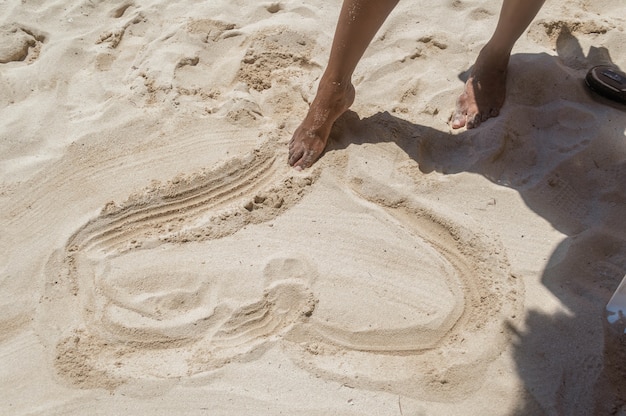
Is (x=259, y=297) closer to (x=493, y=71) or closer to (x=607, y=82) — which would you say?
(x=493, y=71)

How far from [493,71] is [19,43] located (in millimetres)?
2373

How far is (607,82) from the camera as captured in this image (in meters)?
2.37

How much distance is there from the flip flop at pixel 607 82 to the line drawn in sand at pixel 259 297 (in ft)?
3.25

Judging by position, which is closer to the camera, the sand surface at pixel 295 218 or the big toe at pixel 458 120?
the sand surface at pixel 295 218

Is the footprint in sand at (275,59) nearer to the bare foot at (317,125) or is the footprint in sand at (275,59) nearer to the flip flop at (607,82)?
the bare foot at (317,125)

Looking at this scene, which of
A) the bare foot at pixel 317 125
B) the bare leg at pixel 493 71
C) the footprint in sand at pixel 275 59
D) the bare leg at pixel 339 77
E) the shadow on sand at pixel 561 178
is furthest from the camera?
the footprint in sand at pixel 275 59

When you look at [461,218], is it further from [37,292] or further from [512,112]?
[37,292]

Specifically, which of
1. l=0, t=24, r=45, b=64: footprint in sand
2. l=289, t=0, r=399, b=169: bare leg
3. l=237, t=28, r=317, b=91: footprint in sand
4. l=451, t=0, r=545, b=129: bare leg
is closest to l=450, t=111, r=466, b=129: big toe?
l=451, t=0, r=545, b=129: bare leg

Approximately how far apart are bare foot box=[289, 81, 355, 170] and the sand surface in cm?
7

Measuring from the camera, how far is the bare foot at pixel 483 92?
237 cm

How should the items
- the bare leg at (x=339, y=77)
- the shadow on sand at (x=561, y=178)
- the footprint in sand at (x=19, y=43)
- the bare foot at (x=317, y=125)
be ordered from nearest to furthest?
the shadow on sand at (x=561, y=178) → the bare leg at (x=339, y=77) → the bare foot at (x=317, y=125) → the footprint in sand at (x=19, y=43)

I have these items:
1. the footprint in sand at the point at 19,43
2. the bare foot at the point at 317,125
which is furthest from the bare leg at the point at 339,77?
the footprint in sand at the point at 19,43

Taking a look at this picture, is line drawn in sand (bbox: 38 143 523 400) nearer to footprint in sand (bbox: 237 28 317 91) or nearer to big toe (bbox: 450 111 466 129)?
big toe (bbox: 450 111 466 129)

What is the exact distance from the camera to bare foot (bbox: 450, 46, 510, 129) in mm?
2365
